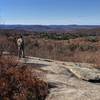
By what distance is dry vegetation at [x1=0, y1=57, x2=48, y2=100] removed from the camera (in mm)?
9805

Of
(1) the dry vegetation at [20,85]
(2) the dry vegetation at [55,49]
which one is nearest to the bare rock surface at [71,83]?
(1) the dry vegetation at [20,85]

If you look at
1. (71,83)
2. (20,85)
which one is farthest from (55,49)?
(20,85)

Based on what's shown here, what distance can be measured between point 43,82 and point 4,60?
5.86 feet

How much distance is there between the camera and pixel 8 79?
1039 cm

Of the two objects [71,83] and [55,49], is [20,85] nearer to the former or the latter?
[71,83]

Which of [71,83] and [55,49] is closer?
[71,83]

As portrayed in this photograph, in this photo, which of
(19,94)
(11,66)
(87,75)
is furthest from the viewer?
(87,75)

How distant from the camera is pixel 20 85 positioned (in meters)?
10.2

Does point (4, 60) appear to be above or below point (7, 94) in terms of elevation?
above

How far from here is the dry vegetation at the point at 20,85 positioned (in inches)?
386

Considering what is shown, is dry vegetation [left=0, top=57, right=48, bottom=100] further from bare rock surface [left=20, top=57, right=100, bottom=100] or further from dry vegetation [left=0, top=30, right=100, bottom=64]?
dry vegetation [left=0, top=30, right=100, bottom=64]

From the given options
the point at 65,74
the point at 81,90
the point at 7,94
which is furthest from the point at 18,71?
the point at 65,74

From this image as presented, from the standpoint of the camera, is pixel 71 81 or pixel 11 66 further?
pixel 71 81

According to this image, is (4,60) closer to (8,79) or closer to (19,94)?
(8,79)
